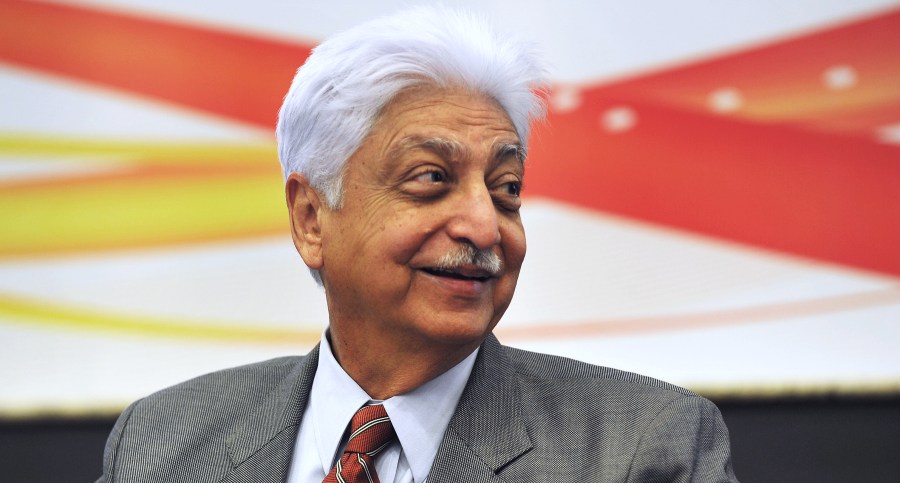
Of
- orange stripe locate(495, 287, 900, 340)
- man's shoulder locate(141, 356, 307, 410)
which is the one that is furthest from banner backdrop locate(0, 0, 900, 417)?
man's shoulder locate(141, 356, 307, 410)

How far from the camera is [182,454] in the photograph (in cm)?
182

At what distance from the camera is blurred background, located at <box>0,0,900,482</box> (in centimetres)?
271

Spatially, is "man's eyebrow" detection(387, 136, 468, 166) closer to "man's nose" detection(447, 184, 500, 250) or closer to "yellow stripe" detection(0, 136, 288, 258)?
"man's nose" detection(447, 184, 500, 250)

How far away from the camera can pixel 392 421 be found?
5.59 ft

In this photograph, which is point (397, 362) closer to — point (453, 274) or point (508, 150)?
point (453, 274)

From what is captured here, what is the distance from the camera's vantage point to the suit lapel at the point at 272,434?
5.79 feet

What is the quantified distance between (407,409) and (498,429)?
0.14 metres

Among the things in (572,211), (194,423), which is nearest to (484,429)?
(194,423)

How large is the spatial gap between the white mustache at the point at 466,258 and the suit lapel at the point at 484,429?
0.23 meters

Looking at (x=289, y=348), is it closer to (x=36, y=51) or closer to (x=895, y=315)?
(x=36, y=51)

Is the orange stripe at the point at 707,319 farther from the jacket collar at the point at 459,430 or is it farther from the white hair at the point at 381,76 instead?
the white hair at the point at 381,76

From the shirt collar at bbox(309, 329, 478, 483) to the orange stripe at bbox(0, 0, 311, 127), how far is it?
4.00 ft

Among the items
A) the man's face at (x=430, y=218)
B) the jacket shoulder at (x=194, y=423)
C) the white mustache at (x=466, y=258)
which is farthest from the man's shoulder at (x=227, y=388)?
the white mustache at (x=466, y=258)

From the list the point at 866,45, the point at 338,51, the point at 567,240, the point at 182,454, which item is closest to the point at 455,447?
the point at 182,454
